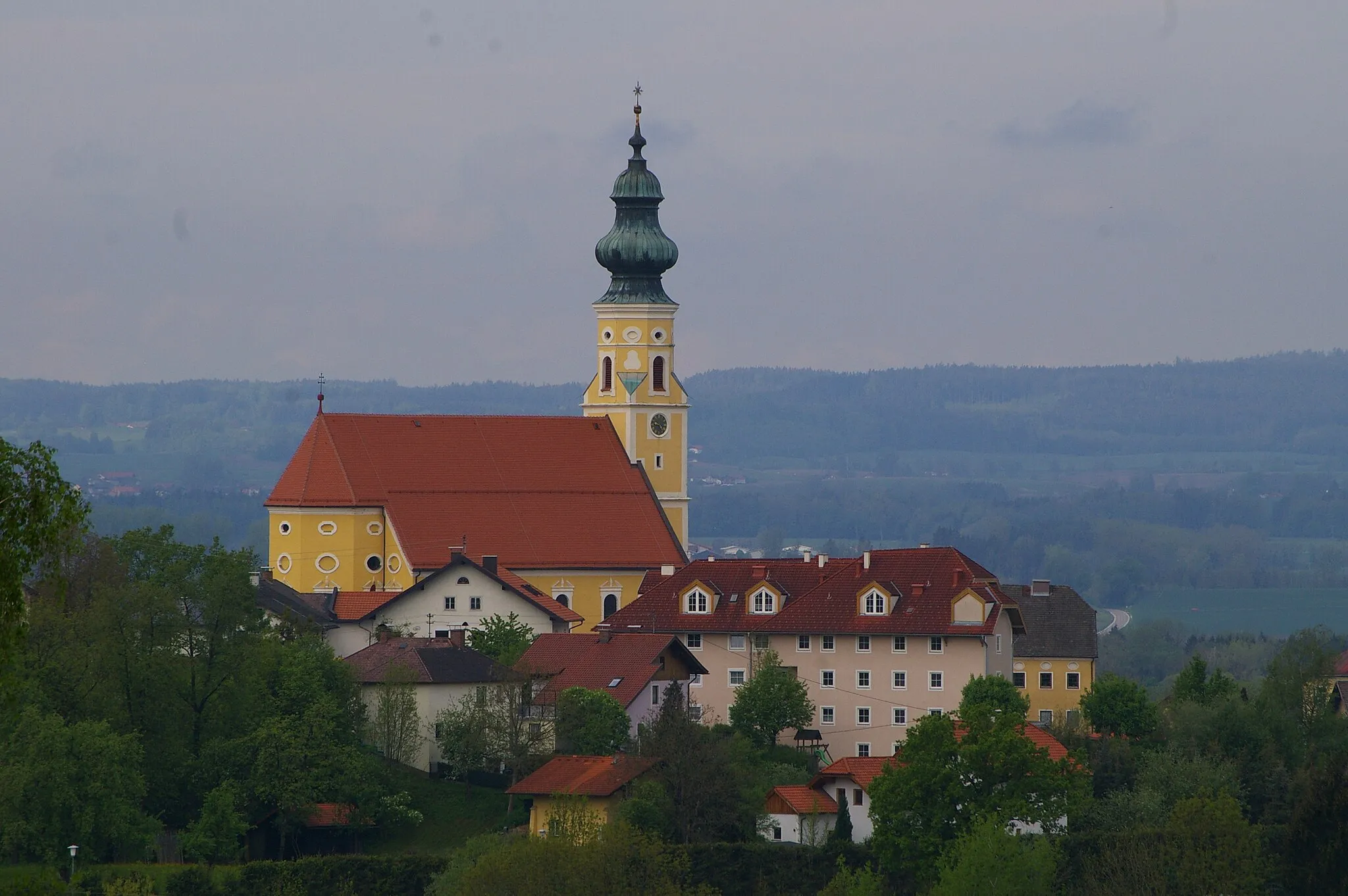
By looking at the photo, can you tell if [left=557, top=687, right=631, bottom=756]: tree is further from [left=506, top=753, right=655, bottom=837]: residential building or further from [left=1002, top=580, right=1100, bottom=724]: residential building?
[left=1002, top=580, right=1100, bottom=724]: residential building

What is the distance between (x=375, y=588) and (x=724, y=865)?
29.5 meters

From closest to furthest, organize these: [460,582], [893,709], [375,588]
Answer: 1. [893,709]
2. [460,582]
3. [375,588]

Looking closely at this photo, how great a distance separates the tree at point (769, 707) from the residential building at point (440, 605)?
10.8m

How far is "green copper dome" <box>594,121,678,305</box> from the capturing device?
92.8m

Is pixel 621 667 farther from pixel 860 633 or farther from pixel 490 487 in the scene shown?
pixel 490 487

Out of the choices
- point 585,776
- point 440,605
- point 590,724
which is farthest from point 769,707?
point 440,605

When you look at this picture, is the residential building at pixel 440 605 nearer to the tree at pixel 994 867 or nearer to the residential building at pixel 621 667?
the residential building at pixel 621 667

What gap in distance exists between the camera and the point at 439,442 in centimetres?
8694

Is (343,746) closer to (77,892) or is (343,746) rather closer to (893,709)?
(77,892)

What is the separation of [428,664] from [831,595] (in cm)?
1077

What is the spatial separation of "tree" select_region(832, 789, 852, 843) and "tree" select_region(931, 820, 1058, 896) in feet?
13.2

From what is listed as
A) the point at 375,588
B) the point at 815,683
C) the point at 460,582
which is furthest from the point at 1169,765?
the point at 375,588

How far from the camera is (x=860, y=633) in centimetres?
6825

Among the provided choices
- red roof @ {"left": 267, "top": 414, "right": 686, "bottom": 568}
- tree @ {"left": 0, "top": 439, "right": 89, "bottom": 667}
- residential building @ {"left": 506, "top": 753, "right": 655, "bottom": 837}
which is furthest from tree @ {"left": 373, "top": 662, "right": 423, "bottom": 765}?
tree @ {"left": 0, "top": 439, "right": 89, "bottom": 667}
